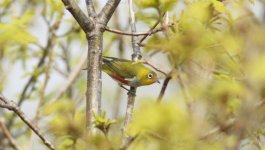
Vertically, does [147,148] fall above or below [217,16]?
below

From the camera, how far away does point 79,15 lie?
119 centimetres

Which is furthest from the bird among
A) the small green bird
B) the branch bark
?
the branch bark

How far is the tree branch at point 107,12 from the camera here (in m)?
1.24

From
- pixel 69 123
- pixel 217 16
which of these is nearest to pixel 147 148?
pixel 69 123

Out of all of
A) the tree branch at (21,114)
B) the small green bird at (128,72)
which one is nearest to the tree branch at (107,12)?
the small green bird at (128,72)

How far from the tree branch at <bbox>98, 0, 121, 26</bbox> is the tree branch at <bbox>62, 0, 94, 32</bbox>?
28 millimetres

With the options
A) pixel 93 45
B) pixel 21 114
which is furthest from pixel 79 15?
pixel 21 114

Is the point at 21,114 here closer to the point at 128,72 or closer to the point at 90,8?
the point at 90,8

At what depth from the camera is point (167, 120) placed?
65 cm

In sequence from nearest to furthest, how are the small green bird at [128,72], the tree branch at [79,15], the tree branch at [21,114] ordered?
the tree branch at [21,114] → the tree branch at [79,15] → the small green bird at [128,72]

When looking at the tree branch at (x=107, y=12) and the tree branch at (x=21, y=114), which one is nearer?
the tree branch at (x=21, y=114)

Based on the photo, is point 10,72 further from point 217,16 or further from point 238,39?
point 238,39

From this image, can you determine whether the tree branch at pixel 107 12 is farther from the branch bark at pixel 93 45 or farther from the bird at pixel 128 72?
the bird at pixel 128 72

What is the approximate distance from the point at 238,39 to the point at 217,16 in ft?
1.69
